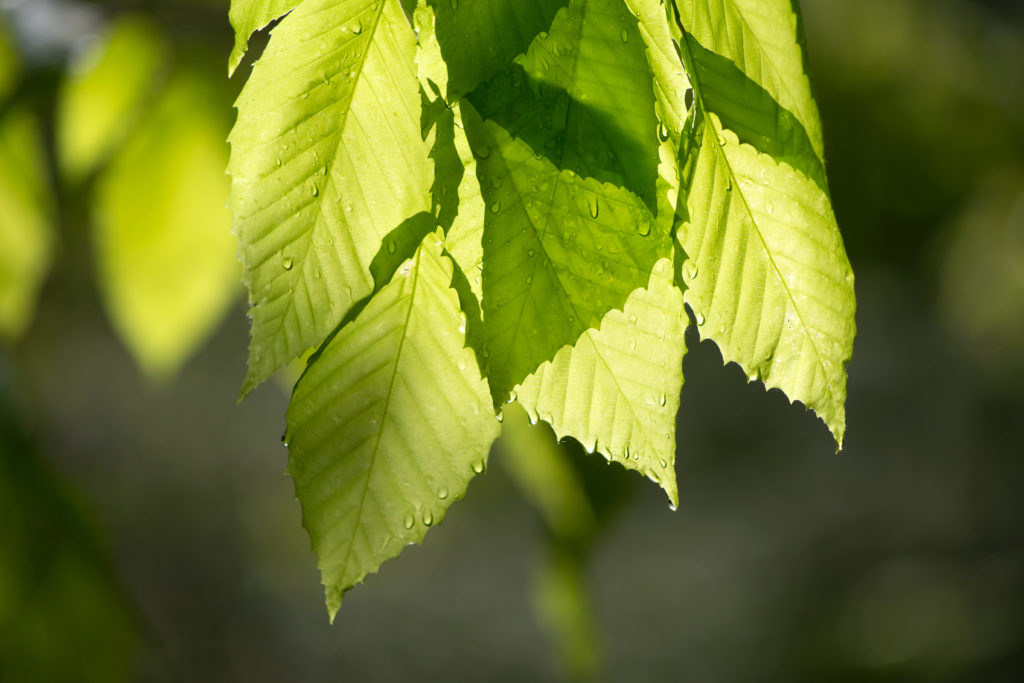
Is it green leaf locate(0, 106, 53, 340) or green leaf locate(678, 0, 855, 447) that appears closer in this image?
green leaf locate(678, 0, 855, 447)

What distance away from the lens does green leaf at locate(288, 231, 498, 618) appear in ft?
1.33

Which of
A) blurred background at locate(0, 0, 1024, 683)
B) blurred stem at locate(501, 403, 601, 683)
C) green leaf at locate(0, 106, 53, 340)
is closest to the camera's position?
blurred stem at locate(501, 403, 601, 683)

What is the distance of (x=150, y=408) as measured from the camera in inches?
144

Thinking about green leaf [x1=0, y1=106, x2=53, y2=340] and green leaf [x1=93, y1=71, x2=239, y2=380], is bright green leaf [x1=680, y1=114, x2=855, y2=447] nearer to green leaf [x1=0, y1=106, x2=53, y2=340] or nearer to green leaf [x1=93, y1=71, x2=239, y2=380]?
green leaf [x1=93, y1=71, x2=239, y2=380]

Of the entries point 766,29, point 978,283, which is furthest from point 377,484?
point 978,283

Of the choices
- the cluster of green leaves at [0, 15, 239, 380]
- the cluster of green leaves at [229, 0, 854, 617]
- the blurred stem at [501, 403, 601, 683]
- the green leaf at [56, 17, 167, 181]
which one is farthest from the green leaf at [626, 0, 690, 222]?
the green leaf at [56, 17, 167, 181]

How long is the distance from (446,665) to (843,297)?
339cm

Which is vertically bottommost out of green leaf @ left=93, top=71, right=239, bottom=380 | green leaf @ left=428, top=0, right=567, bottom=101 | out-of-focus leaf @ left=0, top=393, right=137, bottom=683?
out-of-focus leaf @ left=0, top=393, right=137, bottom=683

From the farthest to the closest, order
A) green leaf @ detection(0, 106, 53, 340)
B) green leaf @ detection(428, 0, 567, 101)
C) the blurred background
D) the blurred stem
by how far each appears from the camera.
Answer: the blurred background < green leaf @ detection(0, 106, 53, 340) < the blurred stem < green leaf @ detection(428, 0, 567, 101)

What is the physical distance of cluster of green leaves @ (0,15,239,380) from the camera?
4.21 ft

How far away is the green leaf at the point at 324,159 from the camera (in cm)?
37

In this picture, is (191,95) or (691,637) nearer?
(191,95)

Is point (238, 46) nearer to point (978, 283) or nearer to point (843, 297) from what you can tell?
point (843, 297)

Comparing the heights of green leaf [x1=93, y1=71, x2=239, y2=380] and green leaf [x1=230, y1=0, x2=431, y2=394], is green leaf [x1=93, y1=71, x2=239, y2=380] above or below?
below
